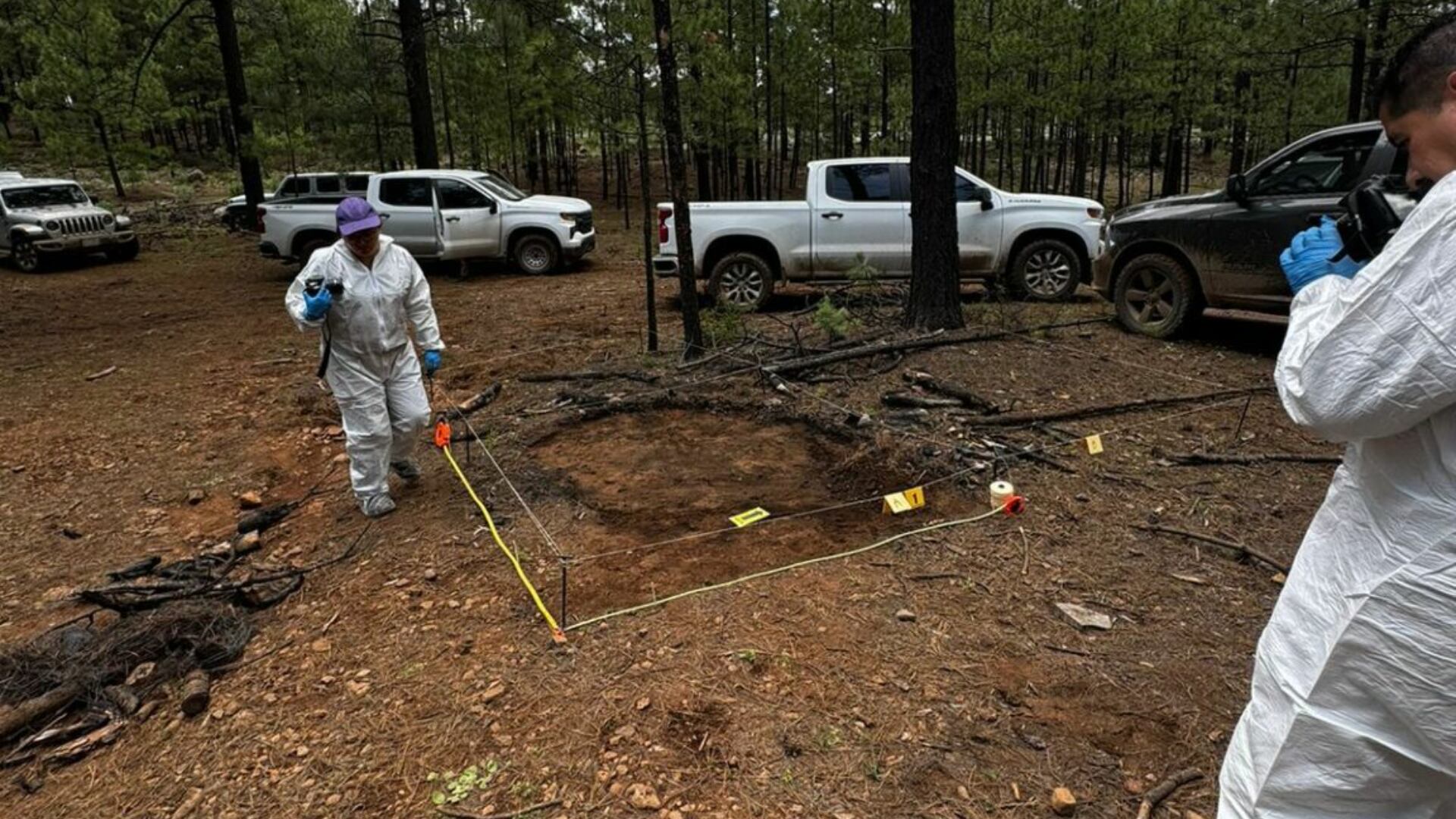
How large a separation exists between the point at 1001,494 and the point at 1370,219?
269cm

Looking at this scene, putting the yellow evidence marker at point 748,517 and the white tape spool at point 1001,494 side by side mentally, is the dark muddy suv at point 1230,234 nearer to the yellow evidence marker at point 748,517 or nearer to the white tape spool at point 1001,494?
the white tape spool at point 1001,494

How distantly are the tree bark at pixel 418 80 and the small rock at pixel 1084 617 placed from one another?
47.1ft

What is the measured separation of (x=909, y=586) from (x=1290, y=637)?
1.97 meters

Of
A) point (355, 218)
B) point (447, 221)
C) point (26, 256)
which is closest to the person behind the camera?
point (355, 218)

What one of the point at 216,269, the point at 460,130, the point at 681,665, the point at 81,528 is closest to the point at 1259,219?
the point at 681,665

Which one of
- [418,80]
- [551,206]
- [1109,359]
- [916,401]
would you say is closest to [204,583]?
[916,401]

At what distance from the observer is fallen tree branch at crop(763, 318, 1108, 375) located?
20.9 feet

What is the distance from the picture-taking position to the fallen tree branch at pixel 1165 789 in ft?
7.45

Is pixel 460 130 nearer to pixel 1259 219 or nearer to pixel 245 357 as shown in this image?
pixel 245 357

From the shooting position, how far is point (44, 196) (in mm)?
15344

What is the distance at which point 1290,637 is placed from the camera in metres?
1.52

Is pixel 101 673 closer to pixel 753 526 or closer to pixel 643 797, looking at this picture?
pixel 643 797

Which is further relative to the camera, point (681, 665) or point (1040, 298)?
point (1040, 298)

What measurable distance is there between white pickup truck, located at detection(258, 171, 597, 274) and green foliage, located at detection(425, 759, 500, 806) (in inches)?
443
